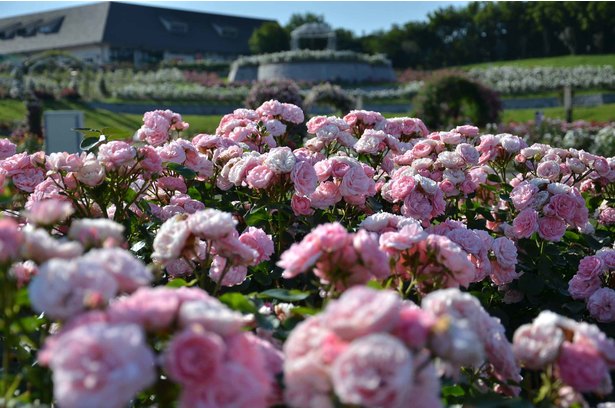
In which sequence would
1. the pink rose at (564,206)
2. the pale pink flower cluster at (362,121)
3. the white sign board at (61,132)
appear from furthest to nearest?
the white sign board at (61,132) < the pale pink flower cluster at (362,121) < the pink rose at (564,206)

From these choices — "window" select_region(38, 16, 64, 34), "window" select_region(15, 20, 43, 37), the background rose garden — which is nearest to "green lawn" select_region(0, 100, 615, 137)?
the background rose garden

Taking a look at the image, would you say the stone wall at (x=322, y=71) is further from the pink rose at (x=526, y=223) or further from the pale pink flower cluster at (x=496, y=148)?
the pink rose at (x=526, y=223)

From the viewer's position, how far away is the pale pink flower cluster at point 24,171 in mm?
2330

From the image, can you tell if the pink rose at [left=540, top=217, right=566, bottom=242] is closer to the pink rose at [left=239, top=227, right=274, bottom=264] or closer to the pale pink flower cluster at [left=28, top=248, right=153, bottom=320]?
the pink rose at [left=239, top=227, right=274, bottom=264]

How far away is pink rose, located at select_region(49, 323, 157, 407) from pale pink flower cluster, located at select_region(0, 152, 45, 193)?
1716 mm

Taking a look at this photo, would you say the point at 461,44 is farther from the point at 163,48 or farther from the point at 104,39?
the point at 104,39

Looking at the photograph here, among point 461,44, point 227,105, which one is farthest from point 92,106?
point 461,44

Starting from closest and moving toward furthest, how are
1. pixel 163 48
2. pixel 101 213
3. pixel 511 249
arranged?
pixel 511 249 < pixel 101 213 < pixel 163 48

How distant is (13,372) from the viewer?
1.47 m

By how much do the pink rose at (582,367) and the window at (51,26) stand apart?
52.8 meters

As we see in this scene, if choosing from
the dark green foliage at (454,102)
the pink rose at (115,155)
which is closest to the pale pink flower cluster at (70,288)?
the pink rose at (115,155)

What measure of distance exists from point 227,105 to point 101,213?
17586mm

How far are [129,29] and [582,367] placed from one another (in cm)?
4786

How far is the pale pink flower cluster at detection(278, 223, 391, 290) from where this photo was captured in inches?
46.2
